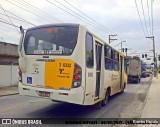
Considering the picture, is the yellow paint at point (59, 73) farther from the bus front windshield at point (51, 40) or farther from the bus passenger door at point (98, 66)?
the bus passenger door at point (98, 66)

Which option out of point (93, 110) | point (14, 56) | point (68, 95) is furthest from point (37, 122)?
point (14, 56)

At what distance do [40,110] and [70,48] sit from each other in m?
3.19

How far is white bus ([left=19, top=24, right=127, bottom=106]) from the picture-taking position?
726 centimetres

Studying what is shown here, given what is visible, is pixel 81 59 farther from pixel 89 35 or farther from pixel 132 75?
pixel 132 75

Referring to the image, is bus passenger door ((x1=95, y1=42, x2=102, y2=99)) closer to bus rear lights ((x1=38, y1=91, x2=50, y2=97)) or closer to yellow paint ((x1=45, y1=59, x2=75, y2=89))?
yellow paint ((x1=45, y1=59, x2=75, y2=89))

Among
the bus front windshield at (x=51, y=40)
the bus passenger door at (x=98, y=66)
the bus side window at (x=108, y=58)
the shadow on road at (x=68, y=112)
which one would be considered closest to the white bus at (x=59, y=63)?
the bus front windshield at (x=51, y=40)

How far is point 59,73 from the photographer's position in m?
7.41

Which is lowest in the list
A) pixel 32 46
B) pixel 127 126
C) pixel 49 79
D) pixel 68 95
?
pixel 127 126

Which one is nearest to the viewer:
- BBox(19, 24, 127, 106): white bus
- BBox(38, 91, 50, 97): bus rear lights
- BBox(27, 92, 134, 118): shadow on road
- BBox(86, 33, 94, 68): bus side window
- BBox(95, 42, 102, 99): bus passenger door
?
BBox(19, 24, 127, 106): white bus

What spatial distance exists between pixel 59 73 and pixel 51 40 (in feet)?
4.13

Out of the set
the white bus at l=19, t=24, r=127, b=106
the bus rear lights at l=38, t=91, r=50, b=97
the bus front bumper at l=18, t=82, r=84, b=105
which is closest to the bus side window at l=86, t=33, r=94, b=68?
the white bus at l=19, t=24, r=127, b=106

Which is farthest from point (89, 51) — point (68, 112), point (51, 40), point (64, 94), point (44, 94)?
point (68, 112)

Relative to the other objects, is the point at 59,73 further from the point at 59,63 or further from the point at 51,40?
the point at 51,40

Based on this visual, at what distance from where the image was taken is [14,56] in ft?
76.6
